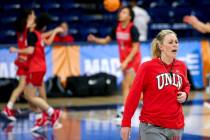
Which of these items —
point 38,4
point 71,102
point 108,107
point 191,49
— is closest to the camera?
point 108,107

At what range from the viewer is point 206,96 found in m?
16.6

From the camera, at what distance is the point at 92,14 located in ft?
71.4

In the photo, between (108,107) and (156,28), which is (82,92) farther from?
(156,28)

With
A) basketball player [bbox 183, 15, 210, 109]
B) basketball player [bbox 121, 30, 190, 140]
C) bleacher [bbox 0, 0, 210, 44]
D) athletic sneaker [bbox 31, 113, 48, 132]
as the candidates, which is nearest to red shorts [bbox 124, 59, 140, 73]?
basketball player [bbox 183, 15, 210, 109]

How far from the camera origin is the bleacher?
779 inches

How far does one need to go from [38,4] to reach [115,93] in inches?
175

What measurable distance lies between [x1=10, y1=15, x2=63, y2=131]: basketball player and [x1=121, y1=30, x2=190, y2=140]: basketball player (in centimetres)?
534

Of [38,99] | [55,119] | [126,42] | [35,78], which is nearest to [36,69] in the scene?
[35,78]

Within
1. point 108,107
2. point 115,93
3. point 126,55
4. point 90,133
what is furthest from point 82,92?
point 90,133

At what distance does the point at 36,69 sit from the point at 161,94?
5.84m

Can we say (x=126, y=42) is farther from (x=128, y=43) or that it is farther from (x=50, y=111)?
(x=50, y=111)

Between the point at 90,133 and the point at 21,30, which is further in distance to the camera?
the point at 21,30

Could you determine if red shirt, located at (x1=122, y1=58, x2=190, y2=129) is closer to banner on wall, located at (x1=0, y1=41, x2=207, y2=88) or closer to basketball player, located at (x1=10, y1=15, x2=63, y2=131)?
basketball player, located at (x1=10, y1=15, x2=63, y2=131)

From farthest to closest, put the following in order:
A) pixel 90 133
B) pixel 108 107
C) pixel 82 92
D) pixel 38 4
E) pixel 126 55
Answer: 1. pixel 38 4
2. pixel 82 92
3. pixel 108 107
4. pixel 126 55
5. pixel 90 133
